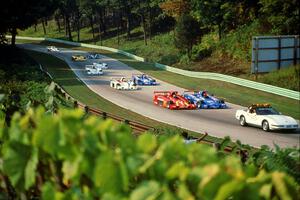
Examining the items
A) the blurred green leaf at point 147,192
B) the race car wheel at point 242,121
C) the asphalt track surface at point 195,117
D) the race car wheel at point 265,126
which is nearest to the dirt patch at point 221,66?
the asphalt track surface at point 195,117

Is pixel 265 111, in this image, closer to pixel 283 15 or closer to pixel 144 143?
pixel 144 143

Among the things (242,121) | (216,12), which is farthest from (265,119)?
(216,12)

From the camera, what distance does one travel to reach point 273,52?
47562 mm

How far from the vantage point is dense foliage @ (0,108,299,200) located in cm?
203

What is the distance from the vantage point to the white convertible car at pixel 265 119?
93.5ft

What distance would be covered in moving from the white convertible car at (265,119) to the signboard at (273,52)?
51.5 feet

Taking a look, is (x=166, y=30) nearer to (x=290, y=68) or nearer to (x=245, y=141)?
(x=290, y=68)

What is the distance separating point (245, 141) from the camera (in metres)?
26.4

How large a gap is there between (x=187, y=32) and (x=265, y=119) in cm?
A: 4664

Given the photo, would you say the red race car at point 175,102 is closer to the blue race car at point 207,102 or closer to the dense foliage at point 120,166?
the blue race car at point 207,102

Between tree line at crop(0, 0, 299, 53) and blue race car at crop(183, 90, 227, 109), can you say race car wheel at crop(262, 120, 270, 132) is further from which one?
tree line at crop(0, 0, 299, 53)

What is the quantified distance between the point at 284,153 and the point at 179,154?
189 cm

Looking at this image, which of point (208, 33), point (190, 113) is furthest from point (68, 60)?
point (190, 113)

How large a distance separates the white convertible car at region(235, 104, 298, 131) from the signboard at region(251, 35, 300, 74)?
51.5ft
